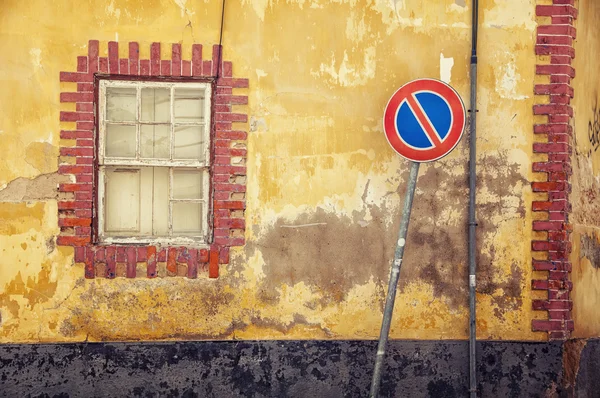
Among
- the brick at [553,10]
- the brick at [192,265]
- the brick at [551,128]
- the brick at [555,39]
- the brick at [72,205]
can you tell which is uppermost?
the brick at [553,10]

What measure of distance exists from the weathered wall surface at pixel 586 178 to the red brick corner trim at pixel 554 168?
321mm

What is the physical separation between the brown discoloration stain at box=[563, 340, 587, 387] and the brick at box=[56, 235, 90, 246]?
4.34 meters

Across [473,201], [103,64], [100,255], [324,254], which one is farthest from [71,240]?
[473,201]

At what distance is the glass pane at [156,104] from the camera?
26.2 feet

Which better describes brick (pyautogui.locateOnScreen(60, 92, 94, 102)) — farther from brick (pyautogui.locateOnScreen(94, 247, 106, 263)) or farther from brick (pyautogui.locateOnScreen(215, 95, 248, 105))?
brick (pyautogui.locateOnScreen(94, 247, 106, 263))

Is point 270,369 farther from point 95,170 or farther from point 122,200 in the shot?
point 95,170

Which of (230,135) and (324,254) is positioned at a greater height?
(230,135)

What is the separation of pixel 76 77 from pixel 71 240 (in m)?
1.41

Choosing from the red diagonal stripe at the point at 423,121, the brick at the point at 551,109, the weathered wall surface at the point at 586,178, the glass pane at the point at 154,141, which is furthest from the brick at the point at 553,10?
the glass pane at the point at 154,141

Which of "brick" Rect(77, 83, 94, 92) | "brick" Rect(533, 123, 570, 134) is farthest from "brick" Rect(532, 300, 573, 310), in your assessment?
"brick" Rect(77, 83, 94, 92)

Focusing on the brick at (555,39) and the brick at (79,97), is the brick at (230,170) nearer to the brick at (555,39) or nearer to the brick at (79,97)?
the brick at (79,97)

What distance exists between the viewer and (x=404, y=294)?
316 inches

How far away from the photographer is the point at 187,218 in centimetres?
805

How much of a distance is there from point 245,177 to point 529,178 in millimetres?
2529
